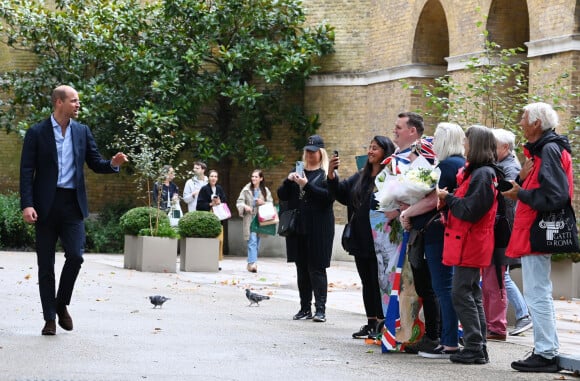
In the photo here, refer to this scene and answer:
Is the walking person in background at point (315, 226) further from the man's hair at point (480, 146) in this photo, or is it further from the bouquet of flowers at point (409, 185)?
the man's hair at point (480, 146)

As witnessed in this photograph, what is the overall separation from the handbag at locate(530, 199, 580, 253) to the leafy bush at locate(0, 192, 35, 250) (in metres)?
17.0

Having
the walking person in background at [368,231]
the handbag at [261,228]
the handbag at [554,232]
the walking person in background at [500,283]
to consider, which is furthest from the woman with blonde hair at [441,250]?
the handbag at [261,228]

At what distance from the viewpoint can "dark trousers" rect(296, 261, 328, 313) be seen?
38.2 ft

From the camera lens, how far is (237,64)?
23641 millimetres

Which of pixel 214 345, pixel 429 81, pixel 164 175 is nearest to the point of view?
pixel 214 345

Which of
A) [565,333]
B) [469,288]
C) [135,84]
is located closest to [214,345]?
[469,288]

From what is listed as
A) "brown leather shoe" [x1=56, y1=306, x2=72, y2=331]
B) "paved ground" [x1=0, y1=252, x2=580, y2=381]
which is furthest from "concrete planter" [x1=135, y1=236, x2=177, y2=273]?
"brown leather shoe" [x1=56, y1=306, x2=72, y2=331]

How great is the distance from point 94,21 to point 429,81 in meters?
7.47

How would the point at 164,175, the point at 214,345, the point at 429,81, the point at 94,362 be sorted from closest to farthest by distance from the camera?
the point at 94,362
the point at 214,345
the point at 164,175
the point at 429,81

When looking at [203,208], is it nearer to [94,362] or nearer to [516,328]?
[516,328]

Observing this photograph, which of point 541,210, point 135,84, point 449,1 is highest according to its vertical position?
point 449,1

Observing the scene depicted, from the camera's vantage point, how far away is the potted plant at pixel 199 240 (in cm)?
1877

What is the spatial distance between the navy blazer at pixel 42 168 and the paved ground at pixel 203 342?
111 cm

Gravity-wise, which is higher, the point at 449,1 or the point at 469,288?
the point at 449,1
